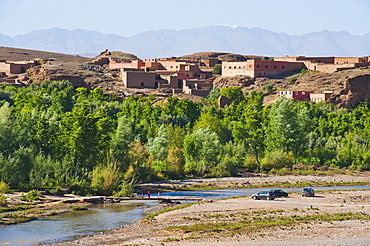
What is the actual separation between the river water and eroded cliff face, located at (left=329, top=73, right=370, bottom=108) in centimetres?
6037

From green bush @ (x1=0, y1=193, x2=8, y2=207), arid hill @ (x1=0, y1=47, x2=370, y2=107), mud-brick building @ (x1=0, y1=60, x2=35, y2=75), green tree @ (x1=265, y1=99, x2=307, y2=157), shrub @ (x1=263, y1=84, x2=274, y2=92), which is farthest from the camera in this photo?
mud-brick building @ (x1=0, y1=60, x2=35, y2=75)

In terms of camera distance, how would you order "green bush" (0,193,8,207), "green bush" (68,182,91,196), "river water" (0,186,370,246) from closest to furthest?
"river water" (0,186,370,246) < "green bush" (0,193,8,207) < "green bush" (68,182,91,196)

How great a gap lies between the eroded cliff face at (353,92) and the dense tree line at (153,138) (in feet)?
5.13

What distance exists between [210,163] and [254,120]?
35.6 feet

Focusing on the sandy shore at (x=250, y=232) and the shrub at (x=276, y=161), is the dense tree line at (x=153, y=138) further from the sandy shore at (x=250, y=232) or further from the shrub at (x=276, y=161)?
the sandy shore at (x=250, y=232)

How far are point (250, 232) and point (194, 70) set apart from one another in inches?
3432

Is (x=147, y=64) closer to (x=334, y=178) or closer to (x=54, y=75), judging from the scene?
(x=54, y=75)

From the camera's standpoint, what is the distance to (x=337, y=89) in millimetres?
101875

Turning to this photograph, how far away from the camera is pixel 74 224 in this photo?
34562 millimetres

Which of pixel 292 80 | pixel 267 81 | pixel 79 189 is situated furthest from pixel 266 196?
pixel 267 81

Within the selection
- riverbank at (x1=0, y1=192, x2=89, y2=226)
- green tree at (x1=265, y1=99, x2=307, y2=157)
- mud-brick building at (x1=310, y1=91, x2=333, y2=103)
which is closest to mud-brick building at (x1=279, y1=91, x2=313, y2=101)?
mud-brick building at (x1=310, y1=91, x2=333, y2=103)

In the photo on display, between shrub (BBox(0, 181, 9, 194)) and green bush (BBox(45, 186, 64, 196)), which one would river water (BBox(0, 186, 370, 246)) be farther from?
shrub (BBox(0, 181, 9, 194))

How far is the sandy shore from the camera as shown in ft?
97.4

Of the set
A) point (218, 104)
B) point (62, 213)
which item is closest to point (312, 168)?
point (218, 104)
